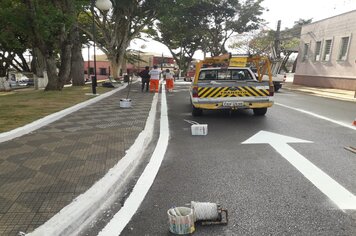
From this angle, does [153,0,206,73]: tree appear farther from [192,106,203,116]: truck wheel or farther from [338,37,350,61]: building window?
[192,106,203,116]: truck wheel

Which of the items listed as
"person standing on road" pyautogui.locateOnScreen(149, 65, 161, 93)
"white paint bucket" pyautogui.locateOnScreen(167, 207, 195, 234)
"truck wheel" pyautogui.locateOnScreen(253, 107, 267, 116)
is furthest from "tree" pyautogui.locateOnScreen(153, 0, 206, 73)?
"white paint bucket" pyautogui.locateOnScreen(167, 207, 195, 234)

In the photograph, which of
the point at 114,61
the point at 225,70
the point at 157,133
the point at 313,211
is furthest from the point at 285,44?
the point at 313,211

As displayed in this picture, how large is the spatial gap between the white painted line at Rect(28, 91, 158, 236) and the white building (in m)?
23.0

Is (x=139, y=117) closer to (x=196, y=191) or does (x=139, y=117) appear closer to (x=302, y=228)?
(x=196, y=191)

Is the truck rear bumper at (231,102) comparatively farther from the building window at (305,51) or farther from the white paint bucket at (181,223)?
the building window at (305,51)

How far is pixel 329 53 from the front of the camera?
2567 centimetres

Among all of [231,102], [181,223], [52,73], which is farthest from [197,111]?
[52,73]

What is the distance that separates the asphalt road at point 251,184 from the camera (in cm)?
314

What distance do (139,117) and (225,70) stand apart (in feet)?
12.0

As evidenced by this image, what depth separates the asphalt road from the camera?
3141 mm

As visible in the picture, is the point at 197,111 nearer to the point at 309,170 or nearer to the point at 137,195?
the point at 309,170

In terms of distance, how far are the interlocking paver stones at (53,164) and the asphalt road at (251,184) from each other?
895 millimetres

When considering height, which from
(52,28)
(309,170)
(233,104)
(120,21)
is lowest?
(309,170)

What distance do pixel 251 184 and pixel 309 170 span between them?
1.19m
